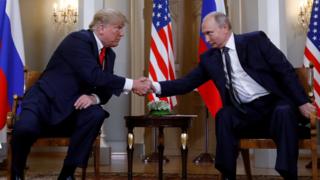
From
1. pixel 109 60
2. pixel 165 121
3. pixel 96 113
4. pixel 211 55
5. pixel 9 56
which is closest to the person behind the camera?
pixel 96 113

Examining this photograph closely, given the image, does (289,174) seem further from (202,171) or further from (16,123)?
(202,171)

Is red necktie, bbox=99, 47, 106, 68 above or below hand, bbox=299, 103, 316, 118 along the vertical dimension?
above

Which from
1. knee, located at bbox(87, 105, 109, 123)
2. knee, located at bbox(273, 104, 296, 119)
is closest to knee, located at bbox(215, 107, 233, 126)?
knee, located at bbox(273, 104, 296, 119)

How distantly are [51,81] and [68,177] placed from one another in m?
0.65

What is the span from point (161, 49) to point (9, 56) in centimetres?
159

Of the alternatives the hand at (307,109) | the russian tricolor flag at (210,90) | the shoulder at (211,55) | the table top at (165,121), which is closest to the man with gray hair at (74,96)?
the table top at (165,121)

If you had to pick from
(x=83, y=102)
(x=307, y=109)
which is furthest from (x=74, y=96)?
(x=307, y=109)

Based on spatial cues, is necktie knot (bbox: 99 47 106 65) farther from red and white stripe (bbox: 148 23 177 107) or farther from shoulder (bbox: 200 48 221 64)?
red and white stripe (bbox: 148 23 177 107)

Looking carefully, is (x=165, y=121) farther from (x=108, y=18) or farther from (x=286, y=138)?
(x=286, y=138)

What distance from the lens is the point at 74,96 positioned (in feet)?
10.8

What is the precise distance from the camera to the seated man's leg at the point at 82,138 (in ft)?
10.3

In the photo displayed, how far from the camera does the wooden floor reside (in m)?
4.82

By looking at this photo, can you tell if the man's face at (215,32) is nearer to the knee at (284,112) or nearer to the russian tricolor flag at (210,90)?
the knee at (284,112)

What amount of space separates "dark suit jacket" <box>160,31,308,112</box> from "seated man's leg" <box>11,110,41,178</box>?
49.1 inches
